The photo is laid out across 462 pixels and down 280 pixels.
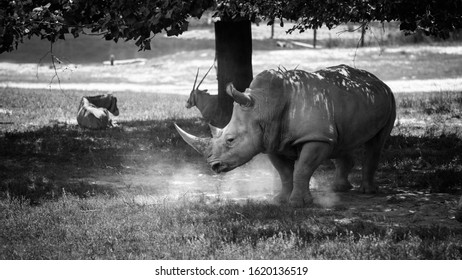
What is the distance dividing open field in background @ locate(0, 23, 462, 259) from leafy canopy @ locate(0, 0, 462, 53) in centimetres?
158

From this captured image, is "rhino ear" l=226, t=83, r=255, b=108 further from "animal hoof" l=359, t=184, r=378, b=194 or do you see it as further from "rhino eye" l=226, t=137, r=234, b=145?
"animal hoof" l=359, t=184, r=378, b=194

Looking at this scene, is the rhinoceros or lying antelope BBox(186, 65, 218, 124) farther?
lying antelope BBox(186, 65, 218, 124)

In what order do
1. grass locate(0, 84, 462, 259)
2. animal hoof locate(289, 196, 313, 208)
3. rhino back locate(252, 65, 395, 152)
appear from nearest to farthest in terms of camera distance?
grass locate(0, 84, 462, 259) → rhino back locate(252, 65, 395, 152) → animal hoof locate(289, 196, 313, 208)

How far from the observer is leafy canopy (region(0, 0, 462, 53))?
10.2 m

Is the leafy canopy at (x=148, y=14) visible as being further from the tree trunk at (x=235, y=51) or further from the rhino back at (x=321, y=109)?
the tree trunk at (x=235, y=51)

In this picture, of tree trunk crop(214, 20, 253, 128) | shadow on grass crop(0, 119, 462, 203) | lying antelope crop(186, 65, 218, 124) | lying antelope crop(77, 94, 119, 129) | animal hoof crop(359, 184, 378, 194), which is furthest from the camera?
lying antelope crop(186, 65, 218, 124)

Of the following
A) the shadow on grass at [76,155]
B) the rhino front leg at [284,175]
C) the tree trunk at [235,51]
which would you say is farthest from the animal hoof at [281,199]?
the tree trunk at [235,51]

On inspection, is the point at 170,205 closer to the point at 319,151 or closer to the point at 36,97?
the point at 319,151

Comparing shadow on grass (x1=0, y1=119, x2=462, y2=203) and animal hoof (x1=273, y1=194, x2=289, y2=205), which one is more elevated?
animal hoof (x1=273, y1=194, x2=289, y2=205)

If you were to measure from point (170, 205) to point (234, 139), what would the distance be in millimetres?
1126

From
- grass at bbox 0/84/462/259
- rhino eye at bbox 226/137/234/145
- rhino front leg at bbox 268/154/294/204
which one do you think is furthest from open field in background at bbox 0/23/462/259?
rhino eye at bbox 226/137/234/145

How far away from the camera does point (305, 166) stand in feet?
30.0

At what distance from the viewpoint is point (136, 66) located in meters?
34.3
